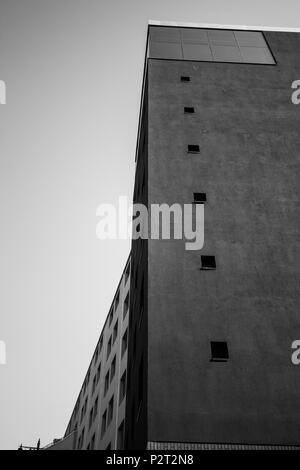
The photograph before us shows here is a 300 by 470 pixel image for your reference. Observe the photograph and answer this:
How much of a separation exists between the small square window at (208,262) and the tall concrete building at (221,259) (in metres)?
0.04

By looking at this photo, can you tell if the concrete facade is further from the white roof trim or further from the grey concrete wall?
the white roof trim

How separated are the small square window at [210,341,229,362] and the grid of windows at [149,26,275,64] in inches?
674

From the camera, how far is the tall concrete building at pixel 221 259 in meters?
14.1

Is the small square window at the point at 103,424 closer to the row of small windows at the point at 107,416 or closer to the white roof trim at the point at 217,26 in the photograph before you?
the row of small windows at the point at 107,416

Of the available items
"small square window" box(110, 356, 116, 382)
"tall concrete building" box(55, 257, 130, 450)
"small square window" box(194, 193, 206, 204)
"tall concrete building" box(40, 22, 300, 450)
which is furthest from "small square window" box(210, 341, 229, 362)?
"small square window" box(110, 356, 116, 382)

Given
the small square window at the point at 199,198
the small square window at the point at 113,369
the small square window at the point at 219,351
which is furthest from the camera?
the small square window at the point at 113,369

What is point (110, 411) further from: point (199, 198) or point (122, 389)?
point (199, 198)

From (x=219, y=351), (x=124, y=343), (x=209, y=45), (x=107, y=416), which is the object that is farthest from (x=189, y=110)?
(x=107, y=416)

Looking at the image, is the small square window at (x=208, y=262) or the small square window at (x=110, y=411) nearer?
the small square window at (x=208, y=262)

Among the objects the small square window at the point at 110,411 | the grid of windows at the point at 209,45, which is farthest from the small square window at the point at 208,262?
the small square window at the point at 110,411

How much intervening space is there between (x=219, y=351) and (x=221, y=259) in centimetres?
365

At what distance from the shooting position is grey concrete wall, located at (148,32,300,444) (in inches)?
557
